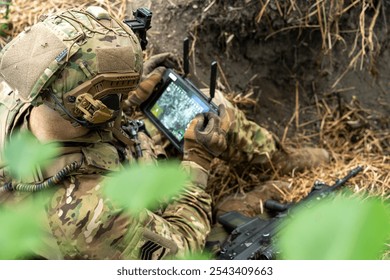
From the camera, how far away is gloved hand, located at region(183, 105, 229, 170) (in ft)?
8.30

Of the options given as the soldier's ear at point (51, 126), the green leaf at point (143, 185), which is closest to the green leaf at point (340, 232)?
the green leaf at point (143, 185)

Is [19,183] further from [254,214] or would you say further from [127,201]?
[254,214]

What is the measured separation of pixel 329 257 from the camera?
52cm

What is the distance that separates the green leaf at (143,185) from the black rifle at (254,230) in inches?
64.6

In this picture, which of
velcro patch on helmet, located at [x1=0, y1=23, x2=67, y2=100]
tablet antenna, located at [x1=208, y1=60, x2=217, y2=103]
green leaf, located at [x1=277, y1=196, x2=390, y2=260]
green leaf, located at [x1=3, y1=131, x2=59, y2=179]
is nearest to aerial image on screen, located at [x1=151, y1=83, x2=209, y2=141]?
tablet antenna, located at [x1=208, y1=60, x2=217, y2=103]

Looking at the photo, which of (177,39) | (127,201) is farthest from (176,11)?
(127,201)

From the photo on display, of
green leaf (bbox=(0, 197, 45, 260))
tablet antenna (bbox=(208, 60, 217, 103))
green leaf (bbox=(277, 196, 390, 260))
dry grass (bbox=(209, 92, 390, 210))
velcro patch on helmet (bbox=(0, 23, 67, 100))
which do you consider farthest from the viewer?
dry grass (bbox=(209, 92, 390, 210))

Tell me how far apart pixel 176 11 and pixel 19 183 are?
5.91ft

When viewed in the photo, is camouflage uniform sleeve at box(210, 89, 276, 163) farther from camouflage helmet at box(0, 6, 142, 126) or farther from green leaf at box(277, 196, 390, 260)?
green leaf at box(277, 196, 390, 260)

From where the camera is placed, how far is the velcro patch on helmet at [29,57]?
5.71 feet

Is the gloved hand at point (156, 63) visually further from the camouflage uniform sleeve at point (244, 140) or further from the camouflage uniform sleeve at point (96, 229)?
the camouflage uniform sleeve at point (96, 229)

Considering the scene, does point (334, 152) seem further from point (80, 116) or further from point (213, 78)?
point (80, 116)

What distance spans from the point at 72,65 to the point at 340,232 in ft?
4.59

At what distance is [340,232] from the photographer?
502mm
